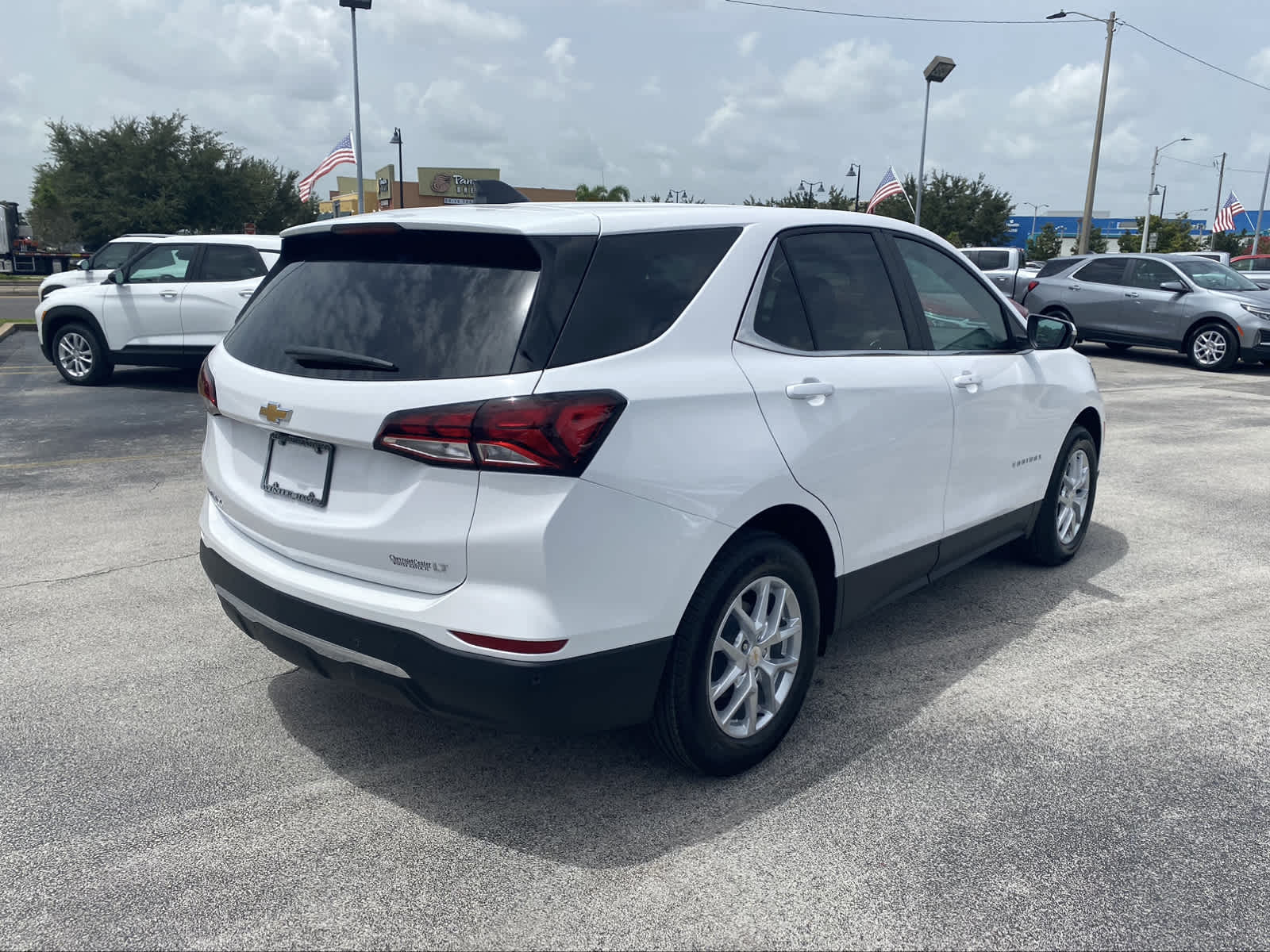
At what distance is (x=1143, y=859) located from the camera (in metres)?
2.87

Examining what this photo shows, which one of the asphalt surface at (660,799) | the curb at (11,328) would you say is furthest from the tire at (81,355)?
the asphalt surface at (660,799)

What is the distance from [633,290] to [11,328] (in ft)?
64.6

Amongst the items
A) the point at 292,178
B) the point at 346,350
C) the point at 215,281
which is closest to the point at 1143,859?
the point at 346,350

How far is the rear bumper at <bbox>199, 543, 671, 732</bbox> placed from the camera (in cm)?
268

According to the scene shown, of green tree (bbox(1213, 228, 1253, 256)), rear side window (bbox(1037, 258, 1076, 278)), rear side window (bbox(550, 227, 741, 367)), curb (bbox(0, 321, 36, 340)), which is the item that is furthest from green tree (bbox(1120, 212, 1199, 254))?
rear side window (bbox(550, 227, 741, 367))

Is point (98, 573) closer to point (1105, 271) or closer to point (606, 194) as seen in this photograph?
point (1105, 271)

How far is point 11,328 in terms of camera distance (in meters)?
18.8

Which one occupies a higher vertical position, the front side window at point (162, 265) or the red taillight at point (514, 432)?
the front side window at point (162, 265)

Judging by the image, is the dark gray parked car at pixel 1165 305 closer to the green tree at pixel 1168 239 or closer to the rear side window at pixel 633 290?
the rear side window at pixel 633 290

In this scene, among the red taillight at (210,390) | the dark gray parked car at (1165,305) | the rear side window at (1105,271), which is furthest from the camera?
the rear side window at (1105,271)

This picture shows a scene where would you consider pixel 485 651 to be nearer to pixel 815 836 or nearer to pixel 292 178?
pixel 815 836

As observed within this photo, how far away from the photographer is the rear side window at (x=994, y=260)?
22.5 m

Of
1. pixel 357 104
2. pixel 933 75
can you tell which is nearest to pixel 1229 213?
pixel 933 75

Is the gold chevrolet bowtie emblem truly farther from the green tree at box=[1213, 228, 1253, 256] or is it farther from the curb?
the green tree at box=[1213, 228, 1253, 256]
